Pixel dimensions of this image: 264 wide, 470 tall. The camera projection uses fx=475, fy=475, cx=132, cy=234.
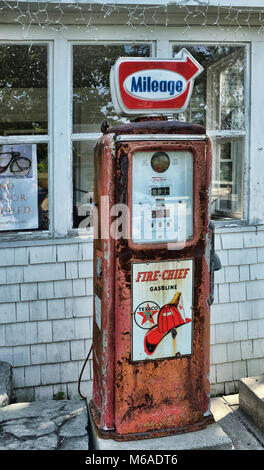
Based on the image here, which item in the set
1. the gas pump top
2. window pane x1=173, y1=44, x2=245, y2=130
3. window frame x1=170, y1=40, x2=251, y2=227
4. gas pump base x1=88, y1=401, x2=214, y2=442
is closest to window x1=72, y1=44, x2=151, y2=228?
window pane x1=173, y1=44, x2=245, y2=130

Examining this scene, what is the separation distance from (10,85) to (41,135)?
1.57 ft

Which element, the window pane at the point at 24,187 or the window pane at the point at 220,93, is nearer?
the window pane at the point at 24,187

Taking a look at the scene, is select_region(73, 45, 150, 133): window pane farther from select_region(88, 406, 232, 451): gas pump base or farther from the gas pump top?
select_region(88, 406, 232, 451): gas pump base

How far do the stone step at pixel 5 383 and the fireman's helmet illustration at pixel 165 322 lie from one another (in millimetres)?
1219

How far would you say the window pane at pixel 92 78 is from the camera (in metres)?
3.94

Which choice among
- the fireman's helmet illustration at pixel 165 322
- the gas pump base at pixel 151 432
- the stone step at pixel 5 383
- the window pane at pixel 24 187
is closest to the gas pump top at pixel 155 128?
the fireman's helmet illustration at pixel 165 322

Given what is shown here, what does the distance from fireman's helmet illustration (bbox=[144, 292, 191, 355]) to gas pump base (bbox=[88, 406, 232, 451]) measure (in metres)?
0.50

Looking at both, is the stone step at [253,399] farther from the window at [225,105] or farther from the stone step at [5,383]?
the stone step at [5,383]

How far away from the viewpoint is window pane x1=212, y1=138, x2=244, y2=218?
170 inches

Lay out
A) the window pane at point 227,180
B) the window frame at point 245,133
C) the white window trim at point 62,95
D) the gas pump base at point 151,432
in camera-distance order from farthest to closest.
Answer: the window pane at point 227,180 < the window frame at point 245,133 < the white window trim at point 62,95 < the gas pump base at point 151,432

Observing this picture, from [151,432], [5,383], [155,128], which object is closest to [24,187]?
[5,383]

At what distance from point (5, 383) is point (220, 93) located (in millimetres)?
3021
